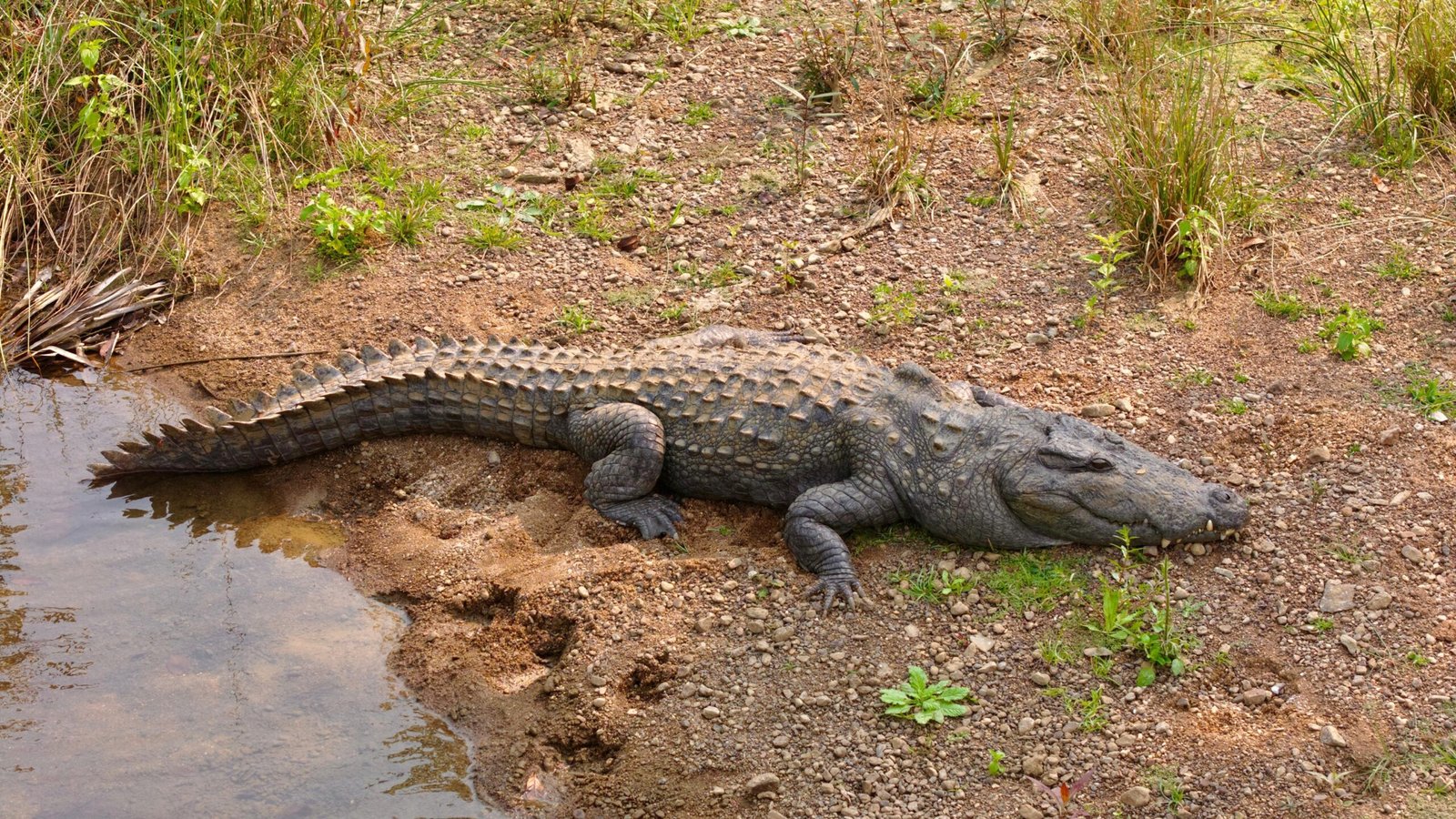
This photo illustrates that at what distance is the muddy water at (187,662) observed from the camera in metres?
4.08

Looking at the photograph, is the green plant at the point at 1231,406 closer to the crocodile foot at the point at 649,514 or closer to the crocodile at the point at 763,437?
the crocodile at the point at 763,437

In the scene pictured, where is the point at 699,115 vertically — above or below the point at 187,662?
above

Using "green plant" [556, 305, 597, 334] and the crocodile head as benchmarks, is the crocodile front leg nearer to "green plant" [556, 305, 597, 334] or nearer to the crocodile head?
the crocodile head

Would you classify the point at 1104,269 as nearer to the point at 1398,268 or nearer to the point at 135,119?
the point at 1398,268

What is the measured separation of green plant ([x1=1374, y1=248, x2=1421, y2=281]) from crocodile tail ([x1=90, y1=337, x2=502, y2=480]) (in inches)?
164

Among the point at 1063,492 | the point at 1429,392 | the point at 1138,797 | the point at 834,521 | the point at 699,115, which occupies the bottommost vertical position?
the point at 1138,797

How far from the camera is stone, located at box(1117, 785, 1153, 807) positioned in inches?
146

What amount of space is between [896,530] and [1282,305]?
7.15 ft

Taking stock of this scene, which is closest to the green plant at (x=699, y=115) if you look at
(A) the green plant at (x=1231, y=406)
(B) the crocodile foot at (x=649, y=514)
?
(B) the crocodile foot at (x=649, y=514)

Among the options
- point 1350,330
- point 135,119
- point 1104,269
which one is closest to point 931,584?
point 1104,269

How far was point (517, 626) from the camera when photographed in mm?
4723

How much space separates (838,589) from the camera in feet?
15.2

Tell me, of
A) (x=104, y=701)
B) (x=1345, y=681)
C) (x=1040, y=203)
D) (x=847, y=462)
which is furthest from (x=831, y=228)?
(x=104, y=701)

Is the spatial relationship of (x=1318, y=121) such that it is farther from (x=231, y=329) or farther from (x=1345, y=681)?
(x=231, y=329)
